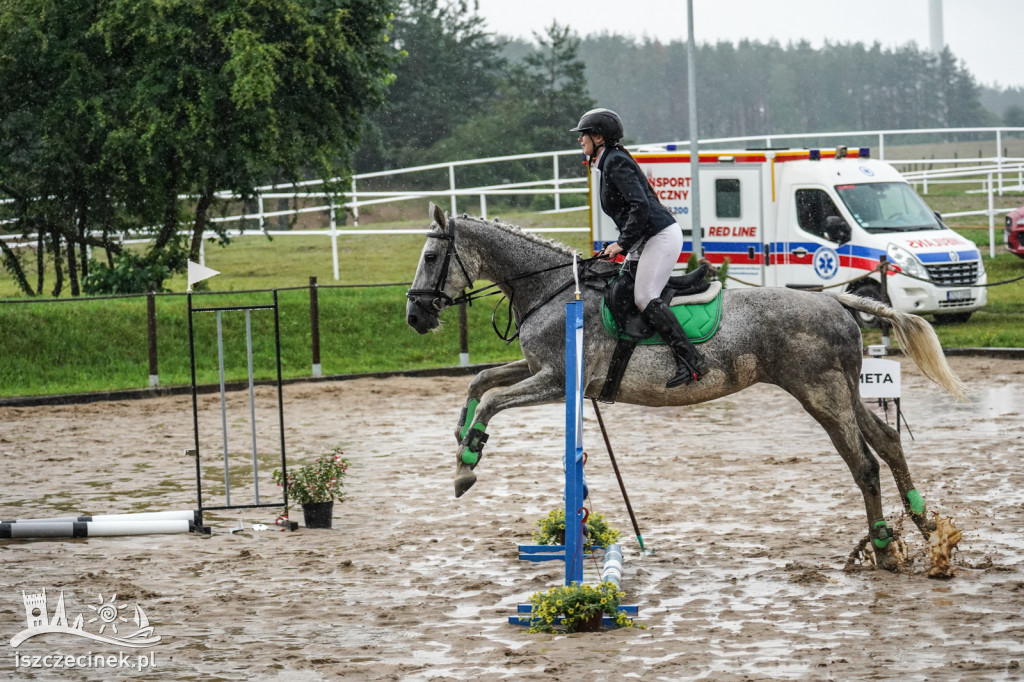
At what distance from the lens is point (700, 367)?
7996 millimetres

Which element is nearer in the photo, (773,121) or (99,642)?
(99,642)

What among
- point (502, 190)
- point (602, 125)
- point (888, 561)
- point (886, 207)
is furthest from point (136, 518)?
point (502, 190)

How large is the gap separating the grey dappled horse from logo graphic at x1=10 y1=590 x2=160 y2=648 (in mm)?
2208

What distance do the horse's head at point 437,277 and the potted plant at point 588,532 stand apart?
1.54 meters

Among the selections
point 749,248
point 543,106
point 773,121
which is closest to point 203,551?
point 749,248

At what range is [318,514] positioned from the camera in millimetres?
9617

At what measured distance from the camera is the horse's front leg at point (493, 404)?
7.54 meters

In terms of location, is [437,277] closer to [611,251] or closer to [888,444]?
[611,251]

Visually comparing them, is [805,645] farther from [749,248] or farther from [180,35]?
[180,35]

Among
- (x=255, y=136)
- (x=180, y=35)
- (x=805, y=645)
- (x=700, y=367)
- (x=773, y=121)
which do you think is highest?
(x=773, y=121)

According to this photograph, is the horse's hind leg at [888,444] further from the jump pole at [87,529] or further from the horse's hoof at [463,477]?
the jump pole at [87,529]

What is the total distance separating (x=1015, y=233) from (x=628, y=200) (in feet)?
62.5

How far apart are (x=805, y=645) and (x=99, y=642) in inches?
144
